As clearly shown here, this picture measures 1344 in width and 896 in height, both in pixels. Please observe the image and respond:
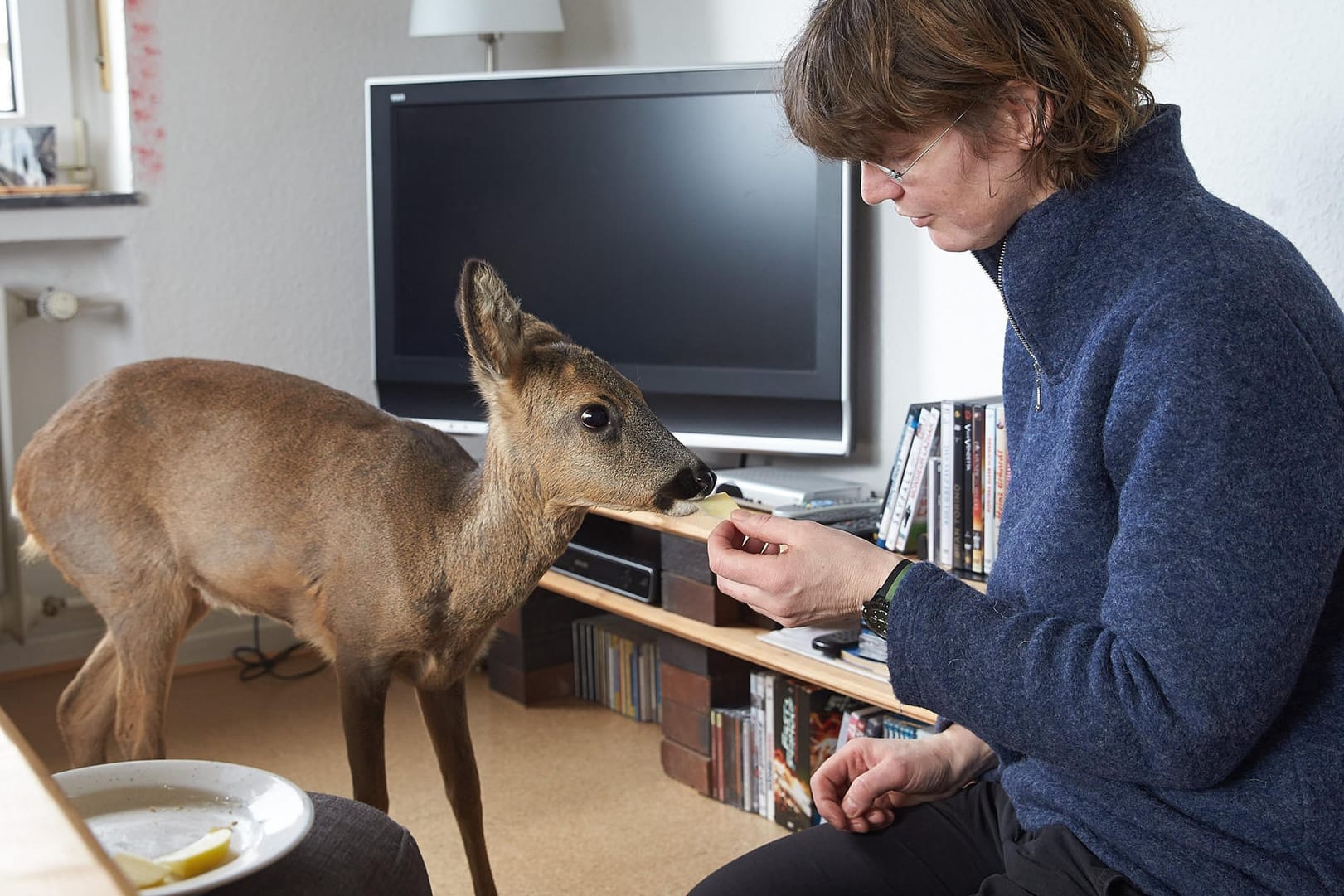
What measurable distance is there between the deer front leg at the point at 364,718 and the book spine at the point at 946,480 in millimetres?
1075

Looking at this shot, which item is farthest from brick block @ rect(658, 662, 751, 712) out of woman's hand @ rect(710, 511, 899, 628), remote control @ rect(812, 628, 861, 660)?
woman's hand @ rect(710, 511, 899, 628)

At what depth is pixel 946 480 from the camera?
8.11ft

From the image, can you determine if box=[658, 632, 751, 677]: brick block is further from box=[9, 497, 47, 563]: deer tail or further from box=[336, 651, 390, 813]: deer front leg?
box=[9, 497, 47, 563]: deer tail

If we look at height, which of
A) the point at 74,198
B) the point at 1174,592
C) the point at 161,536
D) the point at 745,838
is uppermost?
the point at 74,198

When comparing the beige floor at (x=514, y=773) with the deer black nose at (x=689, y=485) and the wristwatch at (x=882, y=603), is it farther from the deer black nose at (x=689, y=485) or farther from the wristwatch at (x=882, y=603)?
the wristwatch at (x=882, y=603)

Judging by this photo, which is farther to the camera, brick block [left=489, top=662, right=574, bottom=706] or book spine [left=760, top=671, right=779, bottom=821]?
brick block [left=489, top=662, right=574, bottom=706]

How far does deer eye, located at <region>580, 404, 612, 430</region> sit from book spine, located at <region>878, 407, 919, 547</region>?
3.23 feet

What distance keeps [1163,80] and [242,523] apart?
1.61 metres

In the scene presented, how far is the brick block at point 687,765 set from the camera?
289cm

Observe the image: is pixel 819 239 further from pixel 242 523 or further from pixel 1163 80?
pixel 242 523

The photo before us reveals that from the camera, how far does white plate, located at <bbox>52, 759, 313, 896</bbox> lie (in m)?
1.10

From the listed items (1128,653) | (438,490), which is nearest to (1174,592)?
(1128,653)

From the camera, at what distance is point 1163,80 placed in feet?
7.50

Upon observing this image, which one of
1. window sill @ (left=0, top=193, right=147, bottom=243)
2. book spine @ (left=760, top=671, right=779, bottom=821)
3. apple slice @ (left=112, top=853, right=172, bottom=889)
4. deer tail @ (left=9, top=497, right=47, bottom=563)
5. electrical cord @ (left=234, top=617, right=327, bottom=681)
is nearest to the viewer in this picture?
apple slice @ (left=112, top=853, right=172, bottom=889)
